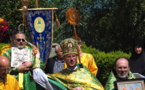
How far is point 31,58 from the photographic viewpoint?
18.7 feet

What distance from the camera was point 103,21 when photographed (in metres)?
19.3

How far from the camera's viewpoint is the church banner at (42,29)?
7.36 m

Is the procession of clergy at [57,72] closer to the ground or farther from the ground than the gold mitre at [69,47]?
closer to the ground

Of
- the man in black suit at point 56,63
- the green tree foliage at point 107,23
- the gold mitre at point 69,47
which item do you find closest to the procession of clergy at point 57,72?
the gold mitre at point 69,47

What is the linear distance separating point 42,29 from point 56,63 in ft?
2.83

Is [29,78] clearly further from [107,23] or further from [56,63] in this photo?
[107,23]

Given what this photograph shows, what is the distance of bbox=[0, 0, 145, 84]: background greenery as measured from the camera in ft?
55.6

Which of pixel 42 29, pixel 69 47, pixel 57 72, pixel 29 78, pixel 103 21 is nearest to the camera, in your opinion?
pixel 69 47

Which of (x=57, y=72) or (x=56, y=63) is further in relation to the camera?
(x=56, y=63)

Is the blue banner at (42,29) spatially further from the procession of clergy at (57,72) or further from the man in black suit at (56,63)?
the procession of clergy at (57,72)

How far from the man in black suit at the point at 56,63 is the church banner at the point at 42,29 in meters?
0.26

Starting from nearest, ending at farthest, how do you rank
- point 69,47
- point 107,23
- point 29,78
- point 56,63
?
point 69,47
point 29,78
point 56,63
point 107,23

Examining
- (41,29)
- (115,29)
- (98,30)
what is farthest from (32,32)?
(98,30)

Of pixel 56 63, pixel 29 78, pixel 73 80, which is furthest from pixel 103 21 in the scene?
pixel 73 80
